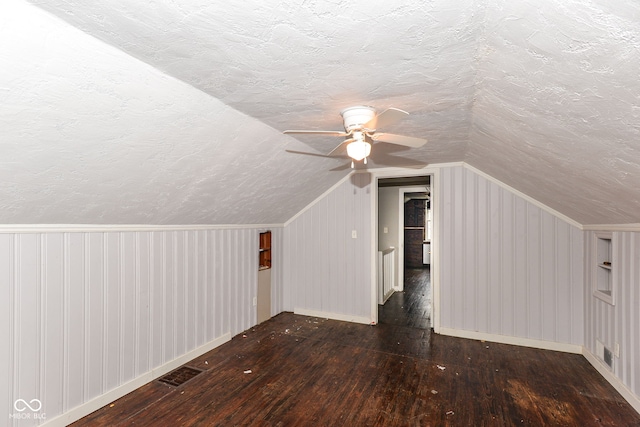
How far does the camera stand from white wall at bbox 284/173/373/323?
467cm

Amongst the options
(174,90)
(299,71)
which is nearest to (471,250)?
(299,71)

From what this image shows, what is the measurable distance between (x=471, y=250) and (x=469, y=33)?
10.6ft

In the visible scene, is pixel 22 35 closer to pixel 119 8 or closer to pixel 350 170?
pixel 119 8

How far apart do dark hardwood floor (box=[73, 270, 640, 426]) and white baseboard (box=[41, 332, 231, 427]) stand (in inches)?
2.3

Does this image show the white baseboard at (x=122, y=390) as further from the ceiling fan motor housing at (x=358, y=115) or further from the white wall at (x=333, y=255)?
the ceiling fan motor housing at (x=358, y=115)

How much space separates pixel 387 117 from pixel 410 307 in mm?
4183

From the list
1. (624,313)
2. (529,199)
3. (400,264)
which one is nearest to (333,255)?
(400,264)

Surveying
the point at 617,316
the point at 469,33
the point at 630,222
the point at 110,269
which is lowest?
the point at 617,316

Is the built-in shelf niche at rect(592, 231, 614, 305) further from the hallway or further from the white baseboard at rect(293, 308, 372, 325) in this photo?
the white baseboard at rect(293, 308, 372, 325)

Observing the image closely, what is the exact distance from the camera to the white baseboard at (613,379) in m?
2.56

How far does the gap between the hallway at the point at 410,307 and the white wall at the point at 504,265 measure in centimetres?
60

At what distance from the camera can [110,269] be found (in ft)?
8.72

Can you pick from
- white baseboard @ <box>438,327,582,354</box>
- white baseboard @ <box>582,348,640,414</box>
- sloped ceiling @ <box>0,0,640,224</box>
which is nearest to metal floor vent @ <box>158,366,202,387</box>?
sloped ceiling @ <box>0,0,640,224</box>

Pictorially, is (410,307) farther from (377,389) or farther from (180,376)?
(180,376)
